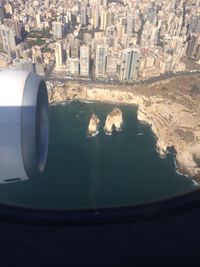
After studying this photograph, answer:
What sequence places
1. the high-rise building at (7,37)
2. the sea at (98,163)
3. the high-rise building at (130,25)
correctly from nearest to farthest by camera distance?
1. the sea at (98,163)
2. the high-rise building at (7,37)
3. the high-rise building at (130,25)

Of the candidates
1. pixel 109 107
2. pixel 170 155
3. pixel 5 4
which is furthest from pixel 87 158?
pixel 5 4

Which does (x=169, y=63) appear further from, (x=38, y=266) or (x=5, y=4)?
(x=38, y=266)

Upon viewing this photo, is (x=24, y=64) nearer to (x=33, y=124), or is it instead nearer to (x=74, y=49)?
(x=74, y=49)

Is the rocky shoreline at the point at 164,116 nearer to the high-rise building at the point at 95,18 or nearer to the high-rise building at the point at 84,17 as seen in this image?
the high-rise building at the point at 95,18

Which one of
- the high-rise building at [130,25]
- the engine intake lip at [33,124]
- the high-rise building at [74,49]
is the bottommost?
the high-rise building at [74,49]

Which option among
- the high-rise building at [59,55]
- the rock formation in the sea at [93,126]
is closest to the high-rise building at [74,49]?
the high-rise building at [59,55]

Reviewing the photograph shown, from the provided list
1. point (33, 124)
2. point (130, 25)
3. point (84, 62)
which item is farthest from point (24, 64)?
point (33, 124)
